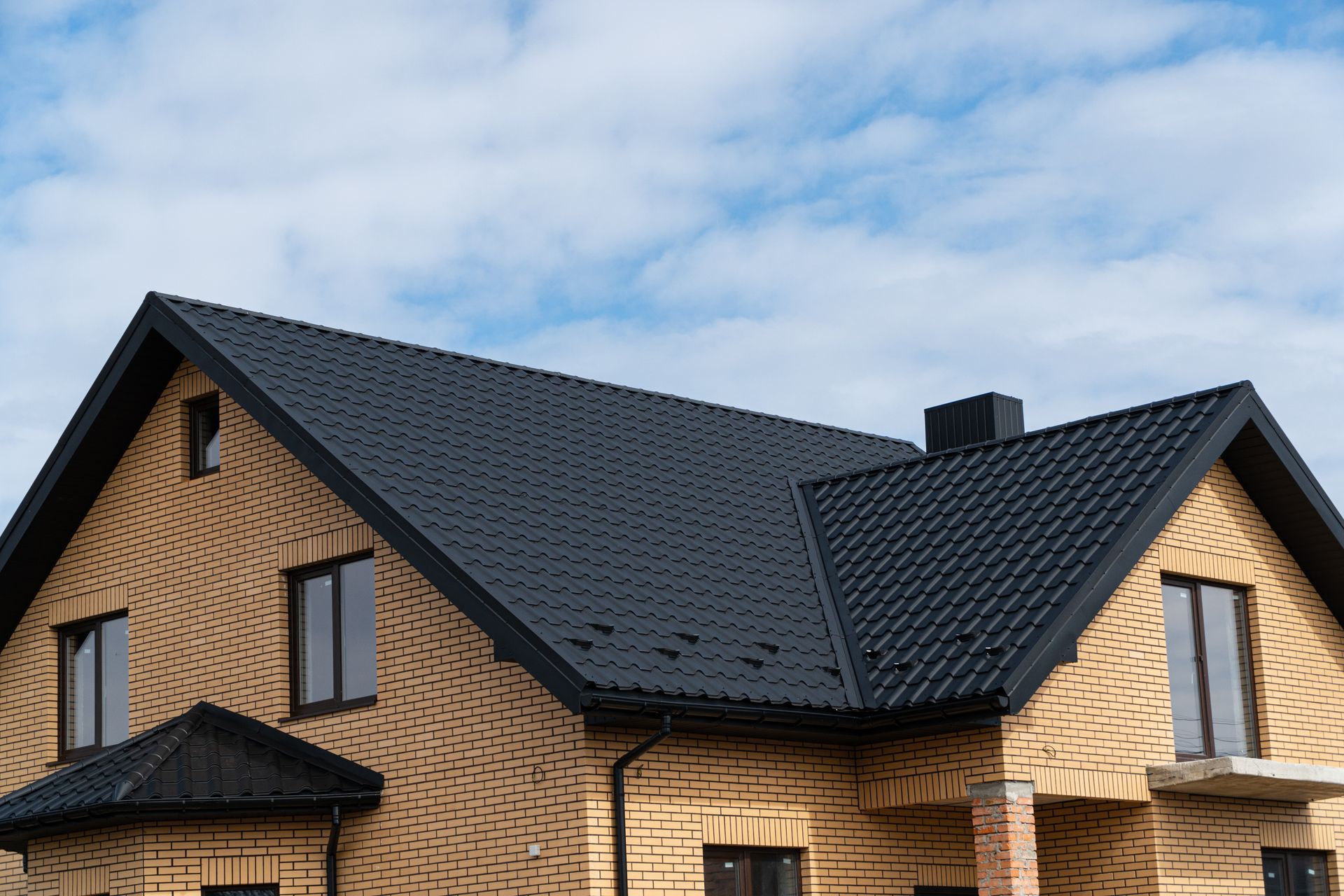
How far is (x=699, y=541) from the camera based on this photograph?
15742mm

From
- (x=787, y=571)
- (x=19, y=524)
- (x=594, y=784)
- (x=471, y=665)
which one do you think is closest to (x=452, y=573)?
(x=471, y=665)

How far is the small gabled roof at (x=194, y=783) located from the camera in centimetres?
1298

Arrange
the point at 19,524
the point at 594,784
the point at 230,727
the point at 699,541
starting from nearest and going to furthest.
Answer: the point at 594,784 → the point at 230,727 → the point at 699,541 → the point at 19,524

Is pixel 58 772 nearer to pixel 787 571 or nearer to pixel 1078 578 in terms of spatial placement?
pixel 787 571

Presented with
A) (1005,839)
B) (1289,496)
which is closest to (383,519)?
(1005,839)

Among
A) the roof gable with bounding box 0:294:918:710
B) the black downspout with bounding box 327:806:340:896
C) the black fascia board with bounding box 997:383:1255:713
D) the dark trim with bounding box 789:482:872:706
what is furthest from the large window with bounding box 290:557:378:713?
the black fascia board with bounding box 997:383:1255:713

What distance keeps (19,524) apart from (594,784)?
812cm

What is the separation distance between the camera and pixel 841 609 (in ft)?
51.0

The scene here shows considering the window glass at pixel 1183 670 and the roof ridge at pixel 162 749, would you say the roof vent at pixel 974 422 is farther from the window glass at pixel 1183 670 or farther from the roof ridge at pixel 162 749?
the roof ridge at pixel 162 749

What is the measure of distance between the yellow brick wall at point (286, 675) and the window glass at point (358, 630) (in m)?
0.25

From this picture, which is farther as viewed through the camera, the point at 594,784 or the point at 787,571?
the point at 787,571

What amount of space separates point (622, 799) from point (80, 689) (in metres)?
7.61

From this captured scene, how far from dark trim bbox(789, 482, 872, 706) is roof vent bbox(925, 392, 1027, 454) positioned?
10.5 ft

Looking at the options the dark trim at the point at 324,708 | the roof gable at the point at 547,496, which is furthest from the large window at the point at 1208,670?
the dark trim at the point at 324,708
